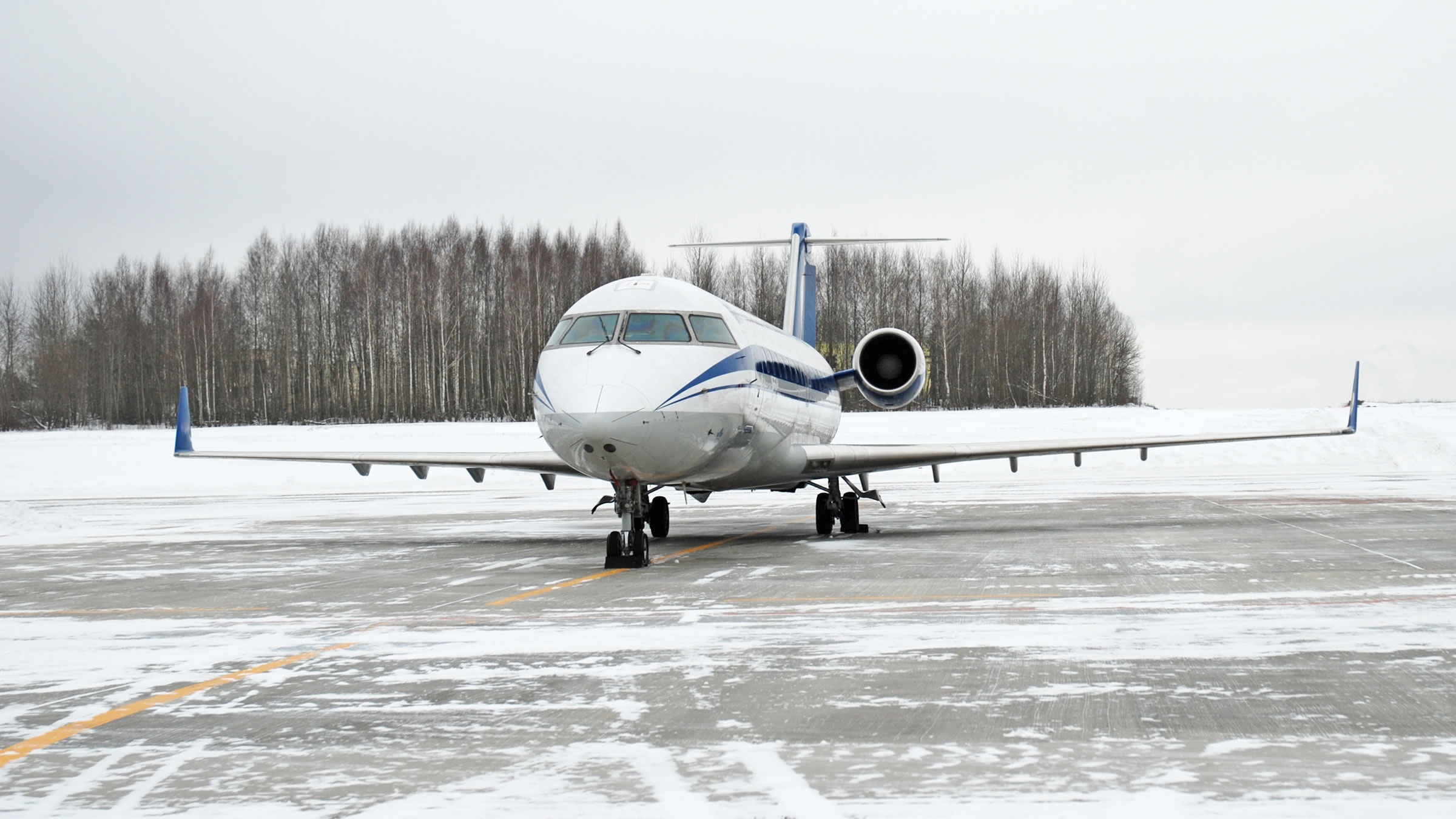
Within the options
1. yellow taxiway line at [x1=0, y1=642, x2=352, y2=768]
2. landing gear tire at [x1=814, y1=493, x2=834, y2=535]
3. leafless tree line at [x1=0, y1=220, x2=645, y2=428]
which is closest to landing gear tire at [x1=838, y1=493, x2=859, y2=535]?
landing gear tire at [x1=814, y1=493, x2=834, y2=535]

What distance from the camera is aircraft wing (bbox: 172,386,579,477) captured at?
1559cm

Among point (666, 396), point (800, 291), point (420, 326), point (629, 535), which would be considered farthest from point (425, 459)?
point (420, 326)

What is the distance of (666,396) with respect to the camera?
39.2ft

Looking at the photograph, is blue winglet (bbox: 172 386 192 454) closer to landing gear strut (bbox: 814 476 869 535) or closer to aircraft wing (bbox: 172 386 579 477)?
aircraft wing (bbox: 172 386 579 477)

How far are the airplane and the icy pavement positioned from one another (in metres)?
1.00

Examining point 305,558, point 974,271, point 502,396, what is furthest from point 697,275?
point 305,558

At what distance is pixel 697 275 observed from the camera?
6962 cm

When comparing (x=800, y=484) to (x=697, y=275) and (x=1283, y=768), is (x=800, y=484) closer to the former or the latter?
(x=1283, y=768)

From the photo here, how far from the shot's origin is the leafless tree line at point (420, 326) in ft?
218

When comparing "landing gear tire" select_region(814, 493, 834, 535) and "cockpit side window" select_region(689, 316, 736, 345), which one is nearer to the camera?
"cockpit side window" select_region(689, 316, 736, 345)

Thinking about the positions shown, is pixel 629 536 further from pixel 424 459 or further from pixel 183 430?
pixel 183 430

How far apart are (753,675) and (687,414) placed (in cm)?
616

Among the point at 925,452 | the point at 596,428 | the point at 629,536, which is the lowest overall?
the point at 629,536

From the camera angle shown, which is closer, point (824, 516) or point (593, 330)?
point (593, 330)
